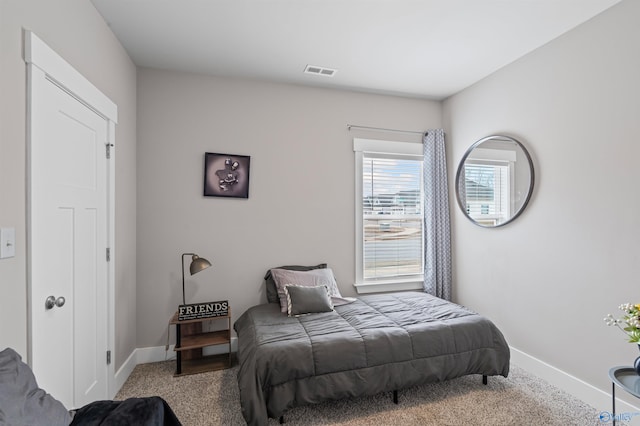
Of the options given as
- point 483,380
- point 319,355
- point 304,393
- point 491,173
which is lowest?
point 483,380

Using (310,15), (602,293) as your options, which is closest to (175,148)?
(310,15)

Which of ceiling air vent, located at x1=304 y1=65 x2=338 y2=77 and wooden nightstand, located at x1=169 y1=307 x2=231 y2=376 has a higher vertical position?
ceiling air vent, located at x1=304 y1=65 x2=338 y2=77

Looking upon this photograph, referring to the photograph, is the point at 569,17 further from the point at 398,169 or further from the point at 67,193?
the point at 67,193

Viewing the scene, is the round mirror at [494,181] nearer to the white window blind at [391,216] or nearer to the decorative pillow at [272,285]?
the white window blind at [391,216]

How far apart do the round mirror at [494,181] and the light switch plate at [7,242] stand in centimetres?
340

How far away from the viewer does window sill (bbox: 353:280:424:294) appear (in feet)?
11.3

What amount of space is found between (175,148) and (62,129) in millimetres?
1254

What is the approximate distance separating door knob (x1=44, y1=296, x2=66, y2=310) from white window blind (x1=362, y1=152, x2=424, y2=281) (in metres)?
2.62

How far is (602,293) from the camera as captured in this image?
7.11ft

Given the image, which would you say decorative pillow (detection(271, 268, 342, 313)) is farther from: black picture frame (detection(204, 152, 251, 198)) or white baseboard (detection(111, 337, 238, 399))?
black picture frame (detection(204, 152, 251, 198))

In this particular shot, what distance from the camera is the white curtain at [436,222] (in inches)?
140

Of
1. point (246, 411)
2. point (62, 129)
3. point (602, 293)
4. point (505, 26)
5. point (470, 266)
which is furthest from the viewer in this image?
point (470, 266)

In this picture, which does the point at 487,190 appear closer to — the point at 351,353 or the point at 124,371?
the point at 351,353

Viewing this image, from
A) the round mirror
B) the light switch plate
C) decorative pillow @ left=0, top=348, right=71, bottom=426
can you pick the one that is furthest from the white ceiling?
decorative pillow @ left=0, top=348, right=71, bottom=426
